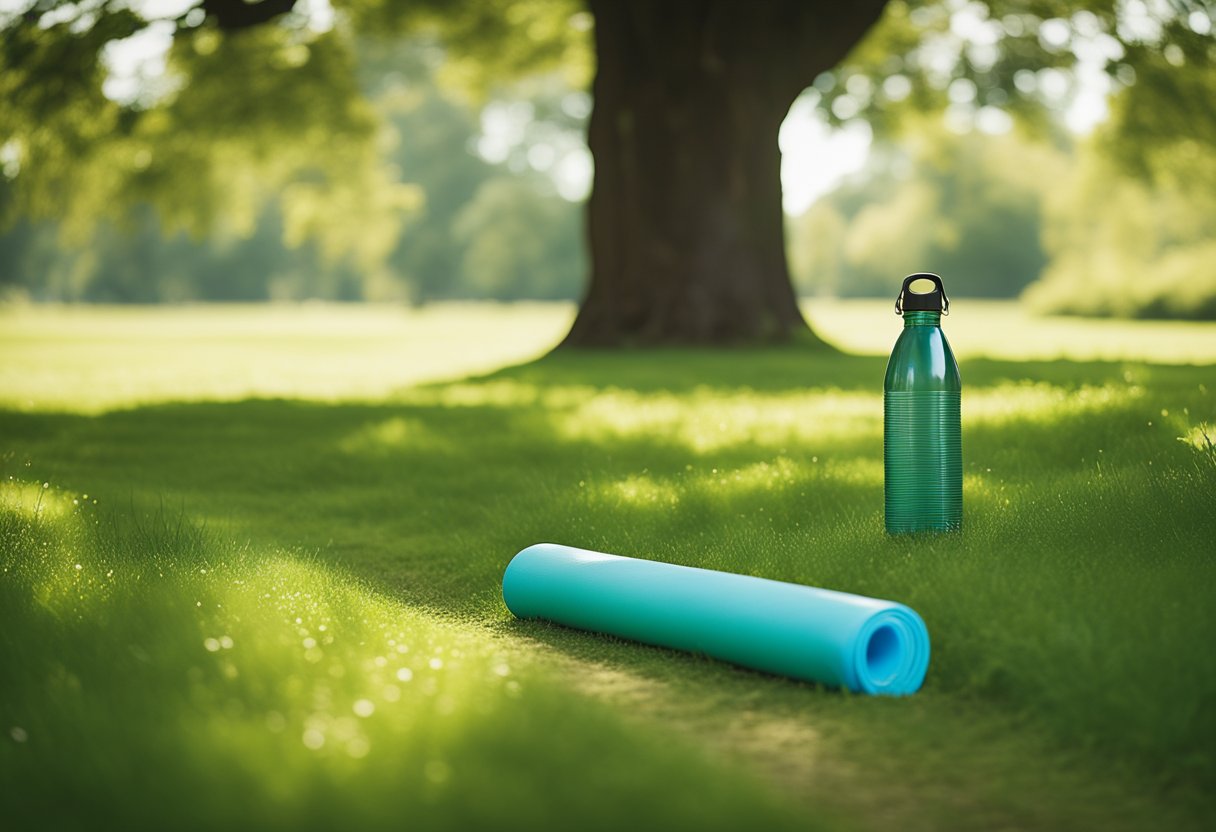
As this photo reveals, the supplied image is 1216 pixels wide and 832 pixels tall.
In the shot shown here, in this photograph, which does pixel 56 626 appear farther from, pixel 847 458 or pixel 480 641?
pixel 847 458

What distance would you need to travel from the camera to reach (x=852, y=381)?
1448 cm

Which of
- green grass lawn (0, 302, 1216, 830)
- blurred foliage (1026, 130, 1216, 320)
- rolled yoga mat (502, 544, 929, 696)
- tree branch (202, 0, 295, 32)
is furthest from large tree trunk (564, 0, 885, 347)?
rolled yoga mat (502, 544, 929, 696)

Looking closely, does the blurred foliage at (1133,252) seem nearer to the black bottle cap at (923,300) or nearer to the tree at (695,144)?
the tree at (695,144)

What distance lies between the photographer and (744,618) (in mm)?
4555

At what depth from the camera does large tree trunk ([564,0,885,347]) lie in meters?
18.9

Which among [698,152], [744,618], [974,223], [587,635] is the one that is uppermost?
[974,223]

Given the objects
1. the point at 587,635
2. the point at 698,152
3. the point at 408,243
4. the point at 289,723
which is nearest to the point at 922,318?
the point at 587,635

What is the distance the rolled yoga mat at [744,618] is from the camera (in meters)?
4.29

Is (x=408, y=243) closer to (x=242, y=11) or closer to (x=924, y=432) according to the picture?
(x=242, y=11)

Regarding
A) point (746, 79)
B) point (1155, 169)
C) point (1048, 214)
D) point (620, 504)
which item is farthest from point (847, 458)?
point (1048, 214)

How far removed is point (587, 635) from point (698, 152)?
14.8 metres

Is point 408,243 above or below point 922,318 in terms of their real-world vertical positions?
above

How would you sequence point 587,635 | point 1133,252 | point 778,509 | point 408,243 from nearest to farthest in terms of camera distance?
point 587,635
point 778,509
point 1133,252
point 408,243

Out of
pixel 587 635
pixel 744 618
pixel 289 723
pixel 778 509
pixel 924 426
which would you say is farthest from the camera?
pixel 778 509
